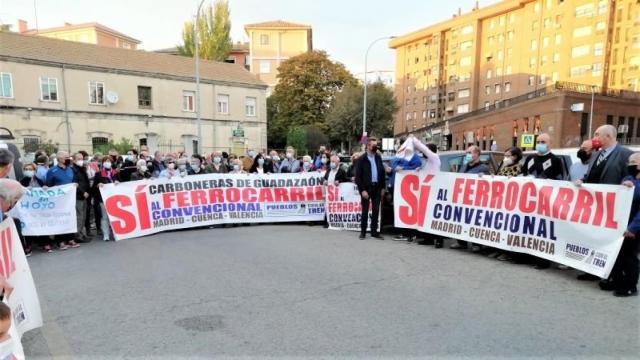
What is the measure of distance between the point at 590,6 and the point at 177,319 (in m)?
66.5

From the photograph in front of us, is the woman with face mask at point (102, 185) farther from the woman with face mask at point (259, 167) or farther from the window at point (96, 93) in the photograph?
the window at point (96, 93)

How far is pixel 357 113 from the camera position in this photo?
1688 inches

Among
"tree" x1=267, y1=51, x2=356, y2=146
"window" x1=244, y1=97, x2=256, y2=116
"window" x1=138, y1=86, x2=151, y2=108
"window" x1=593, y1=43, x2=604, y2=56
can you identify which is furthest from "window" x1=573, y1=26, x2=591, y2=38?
"window" x1=138, y1=86, x2=151, y2=108

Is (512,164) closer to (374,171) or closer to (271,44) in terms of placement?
(374,171)

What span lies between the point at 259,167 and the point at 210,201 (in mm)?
1704

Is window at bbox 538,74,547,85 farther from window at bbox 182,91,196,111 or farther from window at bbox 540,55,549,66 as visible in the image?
window at bbox 182,91,196,111

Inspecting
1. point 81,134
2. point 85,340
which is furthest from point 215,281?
point 81,134

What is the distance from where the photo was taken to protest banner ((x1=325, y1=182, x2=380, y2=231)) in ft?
30.6

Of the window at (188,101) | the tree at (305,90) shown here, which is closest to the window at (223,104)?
the window at (188,101)

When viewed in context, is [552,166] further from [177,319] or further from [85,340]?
[85,340]

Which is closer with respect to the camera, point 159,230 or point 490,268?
point 490,268

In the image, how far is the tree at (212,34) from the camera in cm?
5412

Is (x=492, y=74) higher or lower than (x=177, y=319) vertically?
higher

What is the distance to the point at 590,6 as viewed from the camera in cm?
5412
